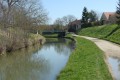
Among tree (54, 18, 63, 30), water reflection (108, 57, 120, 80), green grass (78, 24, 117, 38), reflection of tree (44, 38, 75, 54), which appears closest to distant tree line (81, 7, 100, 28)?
tree (54, 18, 63, 30)

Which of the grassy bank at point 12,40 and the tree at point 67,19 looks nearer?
the grassy bank at point 12,40

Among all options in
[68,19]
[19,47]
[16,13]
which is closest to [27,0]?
[16,13]

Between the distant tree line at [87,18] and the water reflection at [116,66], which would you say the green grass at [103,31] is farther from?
the water reflection at [116,66]

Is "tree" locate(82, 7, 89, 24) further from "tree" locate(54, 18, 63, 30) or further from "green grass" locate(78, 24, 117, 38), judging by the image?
"green grass" locate(78, 24, 117, 38)

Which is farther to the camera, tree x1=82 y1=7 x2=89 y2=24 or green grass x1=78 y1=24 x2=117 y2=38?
tree x1=82 y1=7 x2=89 y2=24

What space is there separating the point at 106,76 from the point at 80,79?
62.4 inches

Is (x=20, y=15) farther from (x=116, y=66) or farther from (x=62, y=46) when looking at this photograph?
(x=116, y=66)

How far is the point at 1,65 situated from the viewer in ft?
75.3

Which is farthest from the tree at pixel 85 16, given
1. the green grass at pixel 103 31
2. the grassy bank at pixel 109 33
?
the grassy bank at pixel 109 33

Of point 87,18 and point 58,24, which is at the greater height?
point 87,18

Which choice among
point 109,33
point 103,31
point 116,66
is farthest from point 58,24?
point 116,66

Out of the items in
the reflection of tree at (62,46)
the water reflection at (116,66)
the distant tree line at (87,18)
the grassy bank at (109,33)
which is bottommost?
the reflection of tree at (62,46)

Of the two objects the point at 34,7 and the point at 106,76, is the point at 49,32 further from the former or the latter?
the point at 106,76

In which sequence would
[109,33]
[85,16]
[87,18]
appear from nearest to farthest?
[109,33]
[85,16]
[87,18]
